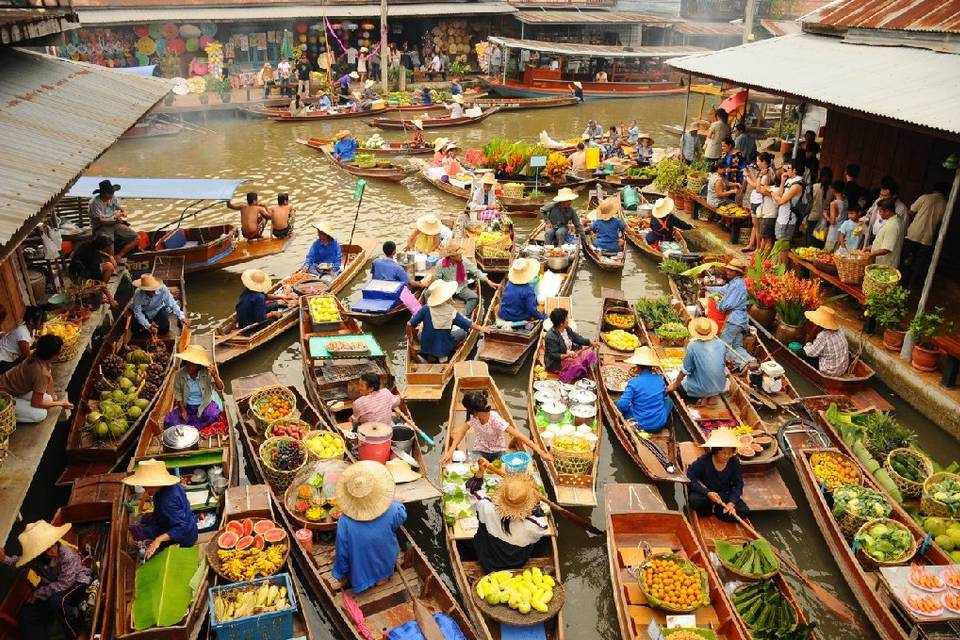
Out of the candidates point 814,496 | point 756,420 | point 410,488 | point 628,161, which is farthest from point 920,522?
point 628,161

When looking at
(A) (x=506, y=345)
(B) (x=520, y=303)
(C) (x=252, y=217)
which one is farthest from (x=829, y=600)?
(C) (x=252, y=217)

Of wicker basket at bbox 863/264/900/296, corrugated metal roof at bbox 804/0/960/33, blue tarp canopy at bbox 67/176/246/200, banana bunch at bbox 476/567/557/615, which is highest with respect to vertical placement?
corrugated metal roof at bbox 804/0/960/33

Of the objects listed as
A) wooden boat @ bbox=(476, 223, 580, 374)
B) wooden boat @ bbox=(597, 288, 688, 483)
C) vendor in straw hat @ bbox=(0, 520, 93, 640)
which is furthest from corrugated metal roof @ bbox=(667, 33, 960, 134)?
vendor in straw hat @ bbox=(0, 520, 93, 640)

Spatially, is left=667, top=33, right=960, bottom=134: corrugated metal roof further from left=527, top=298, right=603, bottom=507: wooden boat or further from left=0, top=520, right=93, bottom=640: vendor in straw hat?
left=0, top=520, right=93, bottom=640: vendor in straw hat

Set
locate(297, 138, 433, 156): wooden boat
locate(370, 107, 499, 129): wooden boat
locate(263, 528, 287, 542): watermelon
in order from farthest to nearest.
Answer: locate(370, 107, 499, 129): wooden boat < locate(297, 138, 433, 156): wooden boat < locate(263, 528, 287, 542): watermelon

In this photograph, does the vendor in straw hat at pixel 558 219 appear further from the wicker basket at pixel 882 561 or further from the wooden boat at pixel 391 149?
the wooden boat at pixel 391 149

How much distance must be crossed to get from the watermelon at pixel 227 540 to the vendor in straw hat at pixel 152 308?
4891 millimetres

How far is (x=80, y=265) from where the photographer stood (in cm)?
1131

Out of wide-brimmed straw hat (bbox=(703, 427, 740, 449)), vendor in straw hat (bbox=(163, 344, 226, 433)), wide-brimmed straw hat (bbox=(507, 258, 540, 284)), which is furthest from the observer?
wide-brimmed straw hat (bbox=(507, 258, 540, 284))

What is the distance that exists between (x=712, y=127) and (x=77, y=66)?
526 inches

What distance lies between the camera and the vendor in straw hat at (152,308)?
1062 cm

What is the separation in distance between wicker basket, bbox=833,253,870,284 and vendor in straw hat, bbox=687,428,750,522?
5199mm

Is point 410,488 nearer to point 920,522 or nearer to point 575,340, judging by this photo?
point 575,340

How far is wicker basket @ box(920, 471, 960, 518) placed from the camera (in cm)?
753
